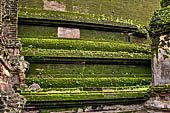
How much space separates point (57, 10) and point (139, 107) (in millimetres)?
4979

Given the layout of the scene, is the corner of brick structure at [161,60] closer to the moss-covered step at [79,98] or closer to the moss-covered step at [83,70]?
the moss-covered step at [79,98]

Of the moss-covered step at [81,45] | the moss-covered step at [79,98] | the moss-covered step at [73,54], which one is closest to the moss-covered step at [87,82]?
the moss-covered step at [73,54]

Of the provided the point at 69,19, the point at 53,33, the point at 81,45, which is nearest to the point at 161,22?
the point at 81,45

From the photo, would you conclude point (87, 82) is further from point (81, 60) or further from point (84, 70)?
point (81, 60)

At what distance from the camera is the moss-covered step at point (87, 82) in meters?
7.02

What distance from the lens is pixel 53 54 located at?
7422 mm

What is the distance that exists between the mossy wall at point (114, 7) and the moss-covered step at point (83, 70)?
2782mm

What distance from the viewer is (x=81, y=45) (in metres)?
8.39

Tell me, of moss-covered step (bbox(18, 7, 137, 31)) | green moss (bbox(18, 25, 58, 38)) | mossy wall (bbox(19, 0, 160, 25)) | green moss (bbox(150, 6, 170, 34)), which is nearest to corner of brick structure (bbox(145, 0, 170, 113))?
green moss (bbox(150, 6, 170, 34))

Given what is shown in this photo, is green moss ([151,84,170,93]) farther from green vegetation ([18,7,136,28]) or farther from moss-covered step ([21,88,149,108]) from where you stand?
green vegetation ([18,7,136,28])

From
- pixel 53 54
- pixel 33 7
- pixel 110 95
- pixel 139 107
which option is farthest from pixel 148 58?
pixel 33 7

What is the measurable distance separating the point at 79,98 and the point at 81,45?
2733 mm

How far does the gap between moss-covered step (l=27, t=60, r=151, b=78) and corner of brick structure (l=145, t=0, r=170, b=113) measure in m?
2.71

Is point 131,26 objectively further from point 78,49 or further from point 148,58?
point 78,49
